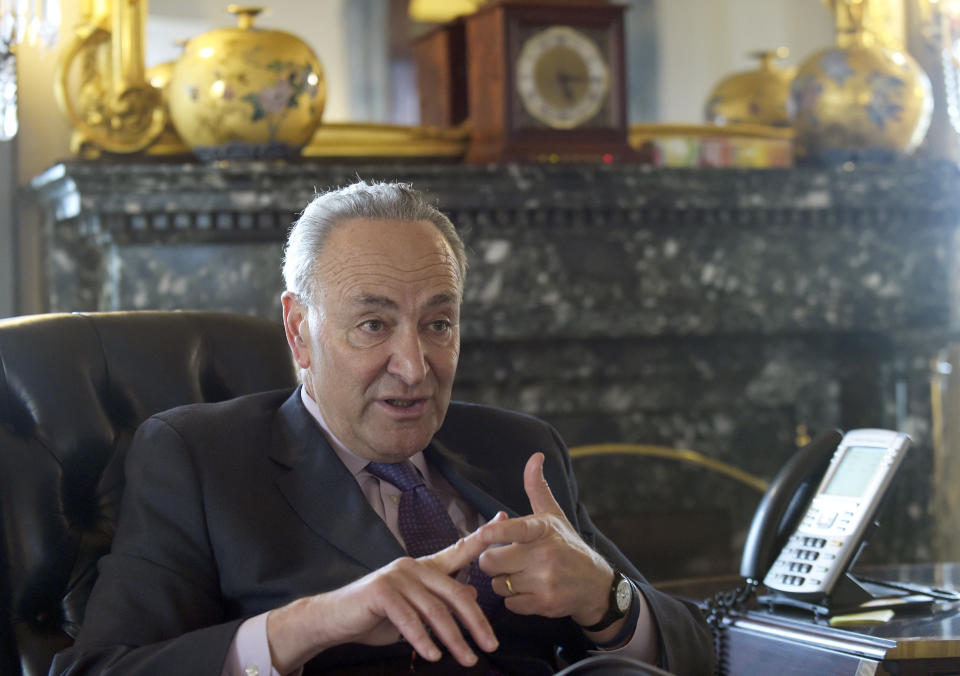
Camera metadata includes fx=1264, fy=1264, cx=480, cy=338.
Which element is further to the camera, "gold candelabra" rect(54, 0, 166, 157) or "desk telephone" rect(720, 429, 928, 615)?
"gold candelabra" rect(54, 0, 166, 157)

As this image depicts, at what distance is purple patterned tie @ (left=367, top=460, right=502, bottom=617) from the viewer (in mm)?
1513

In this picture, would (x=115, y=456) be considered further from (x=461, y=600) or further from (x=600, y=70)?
(x=600, y=70)

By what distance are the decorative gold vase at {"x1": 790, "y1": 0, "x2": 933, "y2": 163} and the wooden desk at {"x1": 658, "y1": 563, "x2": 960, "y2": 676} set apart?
1.63 meters

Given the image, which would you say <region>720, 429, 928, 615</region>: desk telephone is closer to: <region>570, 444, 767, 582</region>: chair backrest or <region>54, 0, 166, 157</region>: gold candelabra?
<region>570, 444, 767, 582</region>: chair backrest

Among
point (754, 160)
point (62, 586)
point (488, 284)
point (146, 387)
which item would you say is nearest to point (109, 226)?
point (488, 284)

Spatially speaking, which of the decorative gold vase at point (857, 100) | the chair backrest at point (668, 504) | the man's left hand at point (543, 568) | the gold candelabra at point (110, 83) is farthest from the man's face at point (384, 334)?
the decorative gold vase at point (857, 100)

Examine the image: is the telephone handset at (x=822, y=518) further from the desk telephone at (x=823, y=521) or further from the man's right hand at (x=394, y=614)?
the man's right hand at (x=394, y=614)

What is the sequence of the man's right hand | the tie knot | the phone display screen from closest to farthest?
the man's right hand
the tie knot
the phone display screen

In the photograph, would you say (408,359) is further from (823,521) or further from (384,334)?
(823,521)

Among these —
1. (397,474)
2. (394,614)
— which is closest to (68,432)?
(397,474)

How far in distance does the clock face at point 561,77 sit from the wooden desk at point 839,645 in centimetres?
144

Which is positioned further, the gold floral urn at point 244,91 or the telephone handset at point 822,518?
the gold floral urn at point 244,91

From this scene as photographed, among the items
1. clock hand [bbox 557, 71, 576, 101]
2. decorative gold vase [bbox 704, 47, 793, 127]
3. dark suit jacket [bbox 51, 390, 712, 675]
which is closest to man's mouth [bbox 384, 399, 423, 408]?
Answer: dark suit jacket [bbox 51, 390, 712, 675]

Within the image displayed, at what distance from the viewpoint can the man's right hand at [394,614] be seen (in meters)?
1.23
